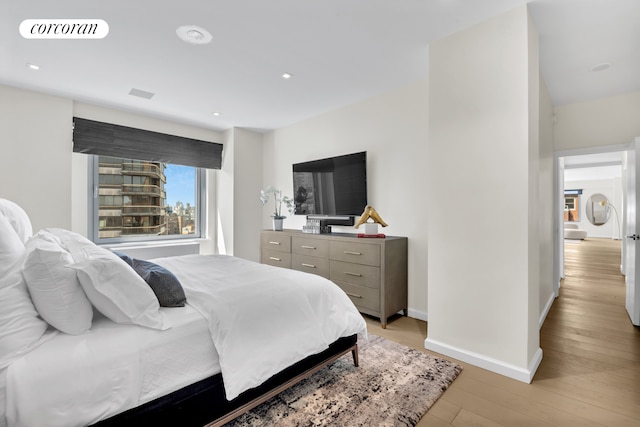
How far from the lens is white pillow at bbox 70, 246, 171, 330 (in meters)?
1.31

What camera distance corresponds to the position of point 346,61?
9.07ft

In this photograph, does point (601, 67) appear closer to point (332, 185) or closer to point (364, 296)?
point (332, 185)

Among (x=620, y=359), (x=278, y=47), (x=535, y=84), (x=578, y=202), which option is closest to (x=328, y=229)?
(x=278, y=47)

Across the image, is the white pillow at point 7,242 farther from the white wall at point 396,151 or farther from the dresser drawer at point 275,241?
the white wall at point 396,151

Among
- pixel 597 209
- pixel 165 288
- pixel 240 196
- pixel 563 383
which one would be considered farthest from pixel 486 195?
pixel 597 209

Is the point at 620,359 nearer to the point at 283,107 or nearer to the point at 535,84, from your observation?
the point at 535,84

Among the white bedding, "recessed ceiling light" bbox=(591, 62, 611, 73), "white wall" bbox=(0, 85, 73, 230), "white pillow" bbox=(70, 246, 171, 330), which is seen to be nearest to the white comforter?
the white bedding

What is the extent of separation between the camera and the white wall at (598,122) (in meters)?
3.29

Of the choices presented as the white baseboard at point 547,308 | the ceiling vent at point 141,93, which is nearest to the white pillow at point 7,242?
the ceiling vent at point 141,93

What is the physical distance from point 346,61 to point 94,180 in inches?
143

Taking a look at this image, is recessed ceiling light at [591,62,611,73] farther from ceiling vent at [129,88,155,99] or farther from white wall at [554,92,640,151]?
ceiling vent at [129,88,155,99]

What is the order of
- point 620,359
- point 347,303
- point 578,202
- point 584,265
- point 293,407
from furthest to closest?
point 578,202 → point 584,265 → point 620,359 → point 347,303 → point 293,407

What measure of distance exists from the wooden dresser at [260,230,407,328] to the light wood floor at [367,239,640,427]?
24 cm

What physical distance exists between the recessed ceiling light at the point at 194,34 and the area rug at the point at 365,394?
2.66 metres
